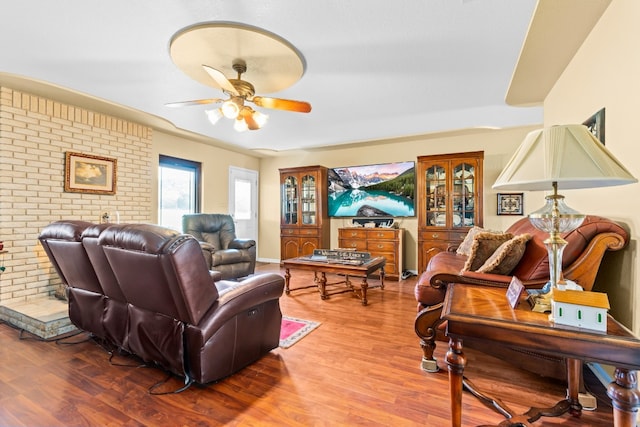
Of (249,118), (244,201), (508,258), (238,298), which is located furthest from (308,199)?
(508,258)

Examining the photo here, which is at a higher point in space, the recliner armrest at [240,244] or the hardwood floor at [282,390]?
the recliner armrest at [240,244]

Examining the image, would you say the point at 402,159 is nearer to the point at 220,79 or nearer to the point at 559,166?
the point at 220,79

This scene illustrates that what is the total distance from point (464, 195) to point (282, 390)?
376 cm

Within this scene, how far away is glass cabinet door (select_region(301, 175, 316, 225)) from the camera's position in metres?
5.41

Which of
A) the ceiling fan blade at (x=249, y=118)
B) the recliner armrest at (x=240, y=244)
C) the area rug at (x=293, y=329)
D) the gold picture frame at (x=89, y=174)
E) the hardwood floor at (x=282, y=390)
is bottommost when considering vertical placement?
the hardwood floor at (x=282, y=390)

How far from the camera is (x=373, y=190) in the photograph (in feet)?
16.9

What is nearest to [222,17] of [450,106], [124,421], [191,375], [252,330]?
[252,330]

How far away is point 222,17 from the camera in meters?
1.86

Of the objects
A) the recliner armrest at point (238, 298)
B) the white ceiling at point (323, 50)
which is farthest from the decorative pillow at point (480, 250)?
the white ceiling at point (323, 50)

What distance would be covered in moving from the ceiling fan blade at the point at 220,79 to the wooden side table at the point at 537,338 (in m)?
2.04

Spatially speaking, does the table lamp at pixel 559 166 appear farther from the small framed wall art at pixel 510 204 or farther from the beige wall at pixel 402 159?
the small framed wall art at pixel 510 204

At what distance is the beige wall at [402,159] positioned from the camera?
175 inches

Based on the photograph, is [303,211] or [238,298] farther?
[303,211]

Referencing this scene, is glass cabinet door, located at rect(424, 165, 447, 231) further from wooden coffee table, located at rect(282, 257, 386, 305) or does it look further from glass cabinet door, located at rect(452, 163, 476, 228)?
wooden coffee table, located at rect(282, 257, 386, 305)
